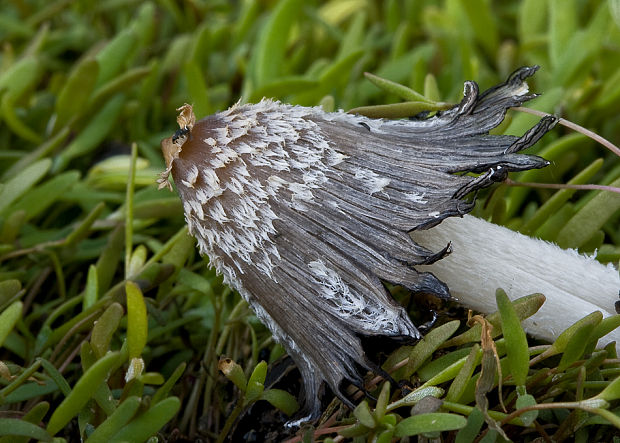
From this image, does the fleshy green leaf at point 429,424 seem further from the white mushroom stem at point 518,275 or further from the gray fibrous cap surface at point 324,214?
the white mushroom stem at point 518,275

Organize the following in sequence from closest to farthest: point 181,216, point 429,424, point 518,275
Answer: point 429,424 → point 518,275 → point 181,216

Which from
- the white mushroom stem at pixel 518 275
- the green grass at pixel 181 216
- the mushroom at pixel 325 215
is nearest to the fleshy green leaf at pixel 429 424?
the green grass at pixel 181 216

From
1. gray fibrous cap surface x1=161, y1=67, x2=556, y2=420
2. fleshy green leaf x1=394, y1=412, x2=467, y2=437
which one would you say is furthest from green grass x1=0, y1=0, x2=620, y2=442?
gray fibrous cap surface x1=161, y1=67, x2=556, y2=420

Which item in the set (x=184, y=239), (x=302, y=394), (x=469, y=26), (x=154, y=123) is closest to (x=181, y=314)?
(x=184, y=239)

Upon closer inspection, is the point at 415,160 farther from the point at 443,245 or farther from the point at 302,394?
the point at 302,394

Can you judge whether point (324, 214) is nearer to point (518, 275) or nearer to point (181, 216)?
point (518, 275)

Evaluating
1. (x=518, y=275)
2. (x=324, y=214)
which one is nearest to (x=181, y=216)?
(x=324, y=214)
